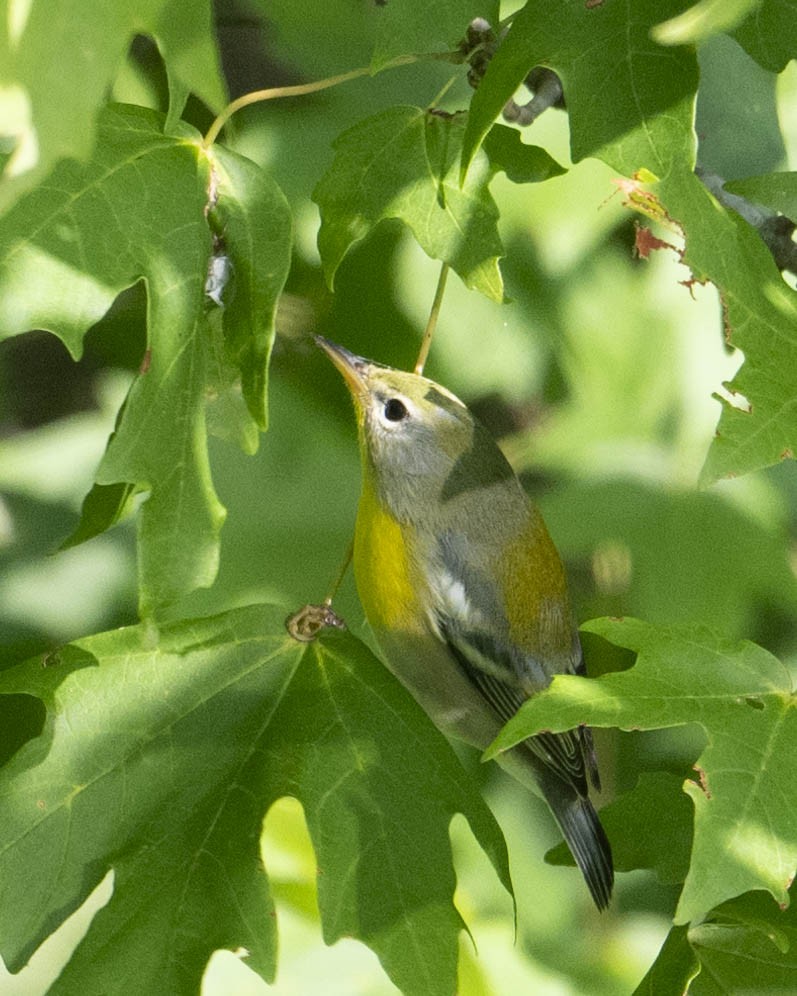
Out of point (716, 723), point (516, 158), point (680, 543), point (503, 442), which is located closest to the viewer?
point (716, 723)

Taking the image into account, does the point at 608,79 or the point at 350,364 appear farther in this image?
the point at 350,364

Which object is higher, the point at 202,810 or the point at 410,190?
the point at 410,190

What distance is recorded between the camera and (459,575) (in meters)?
1.98

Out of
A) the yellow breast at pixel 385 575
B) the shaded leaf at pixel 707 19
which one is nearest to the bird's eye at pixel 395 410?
the yellow breast at pixel 385 575

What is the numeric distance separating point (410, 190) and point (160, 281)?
33 centimetres

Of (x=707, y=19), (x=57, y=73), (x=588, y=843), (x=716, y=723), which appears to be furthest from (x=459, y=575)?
(x=57, y=73)

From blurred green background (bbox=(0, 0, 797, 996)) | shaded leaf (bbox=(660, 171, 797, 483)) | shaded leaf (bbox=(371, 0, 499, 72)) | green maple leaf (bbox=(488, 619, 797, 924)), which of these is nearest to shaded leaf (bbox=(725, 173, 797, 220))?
shaded leaf (bbox=(660, 171, 797, 483))

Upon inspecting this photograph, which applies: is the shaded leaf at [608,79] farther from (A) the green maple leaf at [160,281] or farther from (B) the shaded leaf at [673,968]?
(B) the shaded leaf at [673,968]

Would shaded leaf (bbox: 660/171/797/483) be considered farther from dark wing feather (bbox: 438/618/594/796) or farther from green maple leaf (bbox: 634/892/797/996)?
dark wing feather (bbox: 438/618/594/796)

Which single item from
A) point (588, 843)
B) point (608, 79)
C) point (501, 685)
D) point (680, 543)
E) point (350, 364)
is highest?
point (608, 79)

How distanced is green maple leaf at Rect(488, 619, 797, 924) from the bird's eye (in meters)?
0.75

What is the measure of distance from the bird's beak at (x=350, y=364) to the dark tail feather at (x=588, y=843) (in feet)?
2.32

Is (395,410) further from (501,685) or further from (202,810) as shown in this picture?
(202,810)

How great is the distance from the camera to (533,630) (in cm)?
195
